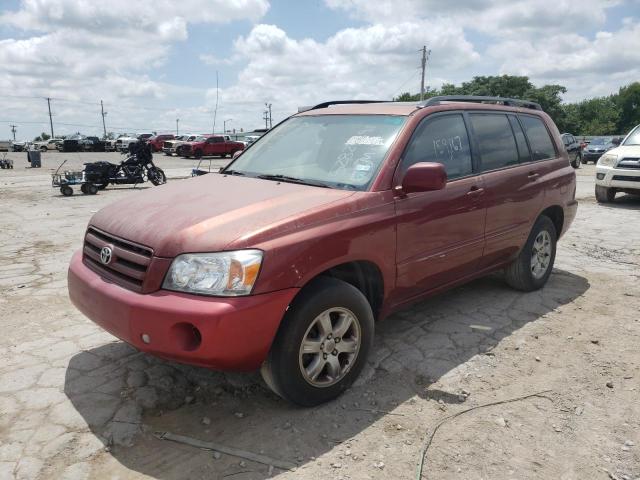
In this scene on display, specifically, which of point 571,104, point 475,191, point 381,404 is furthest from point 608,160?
point 571,104

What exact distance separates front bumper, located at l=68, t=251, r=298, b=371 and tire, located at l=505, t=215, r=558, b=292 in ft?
9.67

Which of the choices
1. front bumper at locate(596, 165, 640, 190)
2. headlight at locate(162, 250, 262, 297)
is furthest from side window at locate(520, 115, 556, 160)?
front bumper at locate(596, 165, 640, 190)

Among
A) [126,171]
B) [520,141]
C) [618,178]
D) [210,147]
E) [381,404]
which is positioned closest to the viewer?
[381,404]

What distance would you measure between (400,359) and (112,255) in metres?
2.03

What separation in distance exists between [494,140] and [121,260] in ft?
10.3

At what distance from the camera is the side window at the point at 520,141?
4.70 metres

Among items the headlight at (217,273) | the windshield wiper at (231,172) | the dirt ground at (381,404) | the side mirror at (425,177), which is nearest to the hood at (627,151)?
the dirt ground at (381,404)

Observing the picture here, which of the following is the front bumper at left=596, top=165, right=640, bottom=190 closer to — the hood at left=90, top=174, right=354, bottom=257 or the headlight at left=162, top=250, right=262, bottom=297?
the hood at left=90, top=174, right=354, bottom=257

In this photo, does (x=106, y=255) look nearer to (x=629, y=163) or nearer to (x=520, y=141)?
(x=520, y=141)

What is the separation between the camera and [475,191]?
13.1 ft

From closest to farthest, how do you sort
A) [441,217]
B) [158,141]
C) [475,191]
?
[441,217] → [475,191] → [158,141]

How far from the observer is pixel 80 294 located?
3104mm

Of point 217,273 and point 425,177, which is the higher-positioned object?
point 425,177

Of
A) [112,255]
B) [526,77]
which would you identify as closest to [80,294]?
[112,255]
